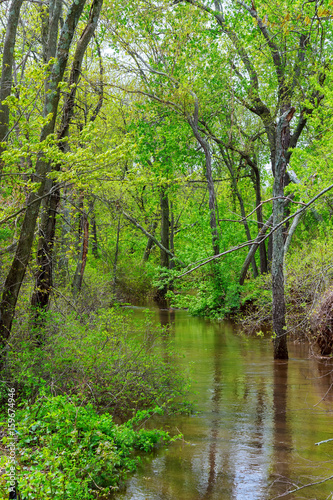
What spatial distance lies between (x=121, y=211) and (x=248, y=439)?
422 inches

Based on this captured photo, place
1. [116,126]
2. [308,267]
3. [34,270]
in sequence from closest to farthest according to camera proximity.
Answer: [34,270], [308,267], [116,126]

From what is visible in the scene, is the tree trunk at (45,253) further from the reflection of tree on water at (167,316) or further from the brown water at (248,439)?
the reflection of tree on water at (167,316)

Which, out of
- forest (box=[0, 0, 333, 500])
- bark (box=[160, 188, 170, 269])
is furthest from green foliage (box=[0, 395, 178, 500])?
bark (box=[160, 188, 170, 269])

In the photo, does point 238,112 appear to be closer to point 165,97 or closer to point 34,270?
point 165,97

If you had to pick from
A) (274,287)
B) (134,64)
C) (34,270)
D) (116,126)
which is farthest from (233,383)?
(116,126)

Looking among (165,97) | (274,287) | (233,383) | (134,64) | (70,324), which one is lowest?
(233,383)

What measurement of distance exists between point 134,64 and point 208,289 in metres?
10.8

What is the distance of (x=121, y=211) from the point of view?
16.0 m

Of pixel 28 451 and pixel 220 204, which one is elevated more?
pixel 220 204

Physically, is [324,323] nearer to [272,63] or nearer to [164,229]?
[272,63]

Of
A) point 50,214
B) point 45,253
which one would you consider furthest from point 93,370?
point 50,214

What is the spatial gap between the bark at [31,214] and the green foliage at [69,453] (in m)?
2.19

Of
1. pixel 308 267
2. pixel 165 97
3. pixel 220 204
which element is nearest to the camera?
pixel 308 267

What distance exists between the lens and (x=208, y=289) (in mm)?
21141
